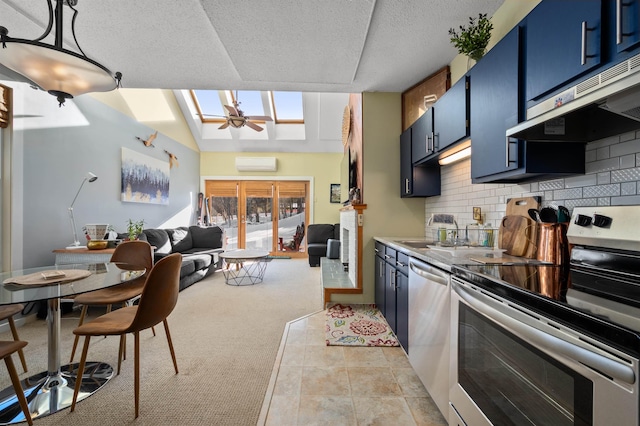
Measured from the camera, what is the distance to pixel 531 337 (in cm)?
85

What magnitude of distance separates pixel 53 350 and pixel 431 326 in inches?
96.1

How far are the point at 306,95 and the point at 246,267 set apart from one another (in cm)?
394

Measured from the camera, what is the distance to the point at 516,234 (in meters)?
1.69

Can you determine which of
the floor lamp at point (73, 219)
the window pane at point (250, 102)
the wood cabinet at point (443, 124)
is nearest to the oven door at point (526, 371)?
the wood cabinet at point (443, 124)

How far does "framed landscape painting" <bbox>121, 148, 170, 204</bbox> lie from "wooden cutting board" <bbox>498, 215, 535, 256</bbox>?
5105 mm

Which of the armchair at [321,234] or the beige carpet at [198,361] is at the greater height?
the armchair at [321,234]

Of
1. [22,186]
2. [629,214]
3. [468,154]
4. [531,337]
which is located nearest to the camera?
[531,337]

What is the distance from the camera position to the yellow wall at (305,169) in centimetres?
732

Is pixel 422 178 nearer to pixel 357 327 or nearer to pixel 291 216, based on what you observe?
pixel 357 327

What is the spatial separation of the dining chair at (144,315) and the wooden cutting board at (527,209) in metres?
2.14

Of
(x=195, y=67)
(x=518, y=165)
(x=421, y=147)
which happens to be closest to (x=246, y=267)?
(x=195, y=67)

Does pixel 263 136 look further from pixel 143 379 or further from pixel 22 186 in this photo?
pixel 143 379

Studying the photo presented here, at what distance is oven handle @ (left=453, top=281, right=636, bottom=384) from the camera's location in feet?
2.01

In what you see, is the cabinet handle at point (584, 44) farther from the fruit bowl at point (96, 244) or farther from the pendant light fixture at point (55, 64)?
the fruit bowl at point (96, 244)
